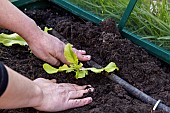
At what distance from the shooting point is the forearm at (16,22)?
196 centimetres

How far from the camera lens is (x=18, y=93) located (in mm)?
1478

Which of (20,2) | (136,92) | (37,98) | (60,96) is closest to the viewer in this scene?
(37,98)

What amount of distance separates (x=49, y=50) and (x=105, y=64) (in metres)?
0.29

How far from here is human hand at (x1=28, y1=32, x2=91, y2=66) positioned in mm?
2008

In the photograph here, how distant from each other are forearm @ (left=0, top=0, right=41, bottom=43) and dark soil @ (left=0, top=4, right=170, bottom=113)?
0.18 metres

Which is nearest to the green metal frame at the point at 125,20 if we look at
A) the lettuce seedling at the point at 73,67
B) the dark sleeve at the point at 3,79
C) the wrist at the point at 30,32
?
the lettuce seedling at the point at 73,67

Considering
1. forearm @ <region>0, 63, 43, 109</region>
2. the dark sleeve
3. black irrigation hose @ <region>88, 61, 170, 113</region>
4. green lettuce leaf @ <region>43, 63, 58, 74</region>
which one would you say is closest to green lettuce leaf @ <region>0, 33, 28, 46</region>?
green lettuce leaf @ <region>43, 63, 58, 74</region>

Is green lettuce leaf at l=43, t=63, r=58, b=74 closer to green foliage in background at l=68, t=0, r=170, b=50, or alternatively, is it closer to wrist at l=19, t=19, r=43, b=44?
wrist at l=19, t=19, r=43, b=44

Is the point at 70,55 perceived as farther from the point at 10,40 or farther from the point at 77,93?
the point at 10,40

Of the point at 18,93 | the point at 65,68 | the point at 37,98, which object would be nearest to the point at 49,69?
the point at 65,68

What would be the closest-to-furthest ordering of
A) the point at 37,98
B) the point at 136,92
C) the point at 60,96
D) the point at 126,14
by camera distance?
the point at 37,98 < the point at 60,96 < the point at 136,92 < the point at 126,14

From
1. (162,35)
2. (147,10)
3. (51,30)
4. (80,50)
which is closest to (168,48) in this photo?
(162,35)

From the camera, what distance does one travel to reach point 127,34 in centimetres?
221

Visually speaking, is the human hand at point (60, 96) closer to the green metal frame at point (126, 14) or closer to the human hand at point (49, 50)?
the human hand at point (49, 50)
